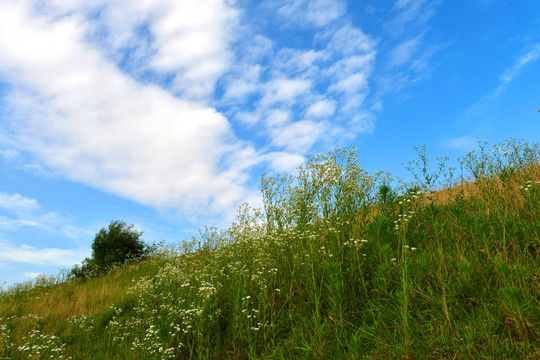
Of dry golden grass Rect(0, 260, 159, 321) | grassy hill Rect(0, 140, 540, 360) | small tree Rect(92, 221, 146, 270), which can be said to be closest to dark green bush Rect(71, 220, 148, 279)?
small tree Rect(92, 221, 146, 270)

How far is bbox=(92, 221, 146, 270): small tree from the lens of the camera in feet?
62.4

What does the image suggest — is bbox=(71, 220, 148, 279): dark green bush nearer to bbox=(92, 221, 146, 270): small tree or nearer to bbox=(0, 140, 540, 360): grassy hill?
bbox=(92, 221, 146, 270): small tree

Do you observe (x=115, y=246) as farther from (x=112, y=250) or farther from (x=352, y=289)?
(x=352, y=289)

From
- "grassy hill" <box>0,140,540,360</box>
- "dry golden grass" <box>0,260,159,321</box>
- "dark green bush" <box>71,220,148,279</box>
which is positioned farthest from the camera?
"dark green bush" <box>71,220,148,279</box>

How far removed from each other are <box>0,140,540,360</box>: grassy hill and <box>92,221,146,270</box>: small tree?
10.9 meters

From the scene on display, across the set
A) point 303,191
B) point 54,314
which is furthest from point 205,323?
point 54,314

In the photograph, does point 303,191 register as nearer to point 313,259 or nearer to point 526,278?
point 313,259

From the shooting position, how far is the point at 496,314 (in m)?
3.58

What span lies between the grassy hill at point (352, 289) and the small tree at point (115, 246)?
1090 centimetres

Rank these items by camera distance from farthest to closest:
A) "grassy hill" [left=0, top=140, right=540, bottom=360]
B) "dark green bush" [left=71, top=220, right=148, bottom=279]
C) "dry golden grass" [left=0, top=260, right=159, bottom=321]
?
1. "dark green bush" [left=71, top=220, right=148, bottom=279]
2. "dry golden grass" [left=0, top=260, right=159, bottom=321]
3. "grassy hill" [left=0, top=140, right=540, bottom=360]

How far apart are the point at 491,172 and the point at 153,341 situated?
28.2ft

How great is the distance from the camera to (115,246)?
19875 millimetres

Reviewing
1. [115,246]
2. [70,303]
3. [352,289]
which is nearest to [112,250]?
[115,246]

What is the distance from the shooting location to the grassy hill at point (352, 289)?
11.7 feet
